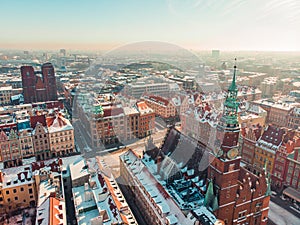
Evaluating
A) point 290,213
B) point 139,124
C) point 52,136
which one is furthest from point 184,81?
point 290,213

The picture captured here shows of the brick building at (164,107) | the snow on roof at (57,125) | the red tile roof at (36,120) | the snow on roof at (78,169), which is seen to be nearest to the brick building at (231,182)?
the snow on roof at (78,169)

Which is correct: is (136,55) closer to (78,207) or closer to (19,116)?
(78,207)

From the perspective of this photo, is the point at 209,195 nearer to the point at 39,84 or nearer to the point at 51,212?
the point at 51,212

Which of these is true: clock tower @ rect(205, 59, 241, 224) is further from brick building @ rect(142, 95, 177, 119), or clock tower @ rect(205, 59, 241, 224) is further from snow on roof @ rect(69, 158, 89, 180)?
brick building @ rect(142, 95, 177, 119)

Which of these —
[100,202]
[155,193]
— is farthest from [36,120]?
[155,193]

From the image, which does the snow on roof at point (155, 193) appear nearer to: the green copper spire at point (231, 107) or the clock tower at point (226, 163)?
the clock tower at point (226, 163)

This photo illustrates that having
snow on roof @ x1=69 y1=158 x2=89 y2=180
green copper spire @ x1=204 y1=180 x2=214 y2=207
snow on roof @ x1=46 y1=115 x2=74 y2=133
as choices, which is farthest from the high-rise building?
green copper spire @ x1=204 y1=180 x2=214 y2=207
